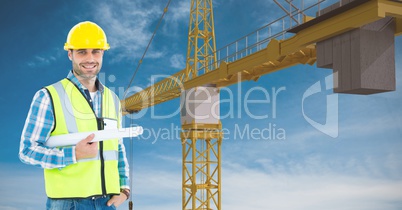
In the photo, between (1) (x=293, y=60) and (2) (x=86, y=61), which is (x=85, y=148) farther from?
(1) (x=293, y=60)

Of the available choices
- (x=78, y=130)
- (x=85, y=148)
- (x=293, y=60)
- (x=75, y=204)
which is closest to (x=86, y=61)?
(x=78, y=130)

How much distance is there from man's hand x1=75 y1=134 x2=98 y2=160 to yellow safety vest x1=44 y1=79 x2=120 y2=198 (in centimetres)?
11

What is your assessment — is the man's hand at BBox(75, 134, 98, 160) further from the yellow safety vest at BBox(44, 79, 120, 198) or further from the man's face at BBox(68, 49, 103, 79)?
the man's face at BBox(68, 49, 103, 79)

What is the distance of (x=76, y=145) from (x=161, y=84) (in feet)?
85.6

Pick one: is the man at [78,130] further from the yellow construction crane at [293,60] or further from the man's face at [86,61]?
the yellow construction crane at [293,60]

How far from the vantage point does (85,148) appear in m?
3.45

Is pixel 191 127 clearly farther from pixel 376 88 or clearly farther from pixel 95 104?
pixel 95 104

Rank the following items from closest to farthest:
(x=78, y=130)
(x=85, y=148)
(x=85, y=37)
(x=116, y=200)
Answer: (x=85, y=148)
(x=78, y=130)
(x=85, y=37)
(x=116, y=200)

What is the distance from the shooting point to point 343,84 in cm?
948

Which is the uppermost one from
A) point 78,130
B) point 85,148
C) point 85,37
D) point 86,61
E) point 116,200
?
point 85,37

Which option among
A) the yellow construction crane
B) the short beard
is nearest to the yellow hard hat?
the short beard

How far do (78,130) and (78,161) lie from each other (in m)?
0.29

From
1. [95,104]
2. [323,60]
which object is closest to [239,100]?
[323,60]

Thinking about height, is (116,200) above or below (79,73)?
below
